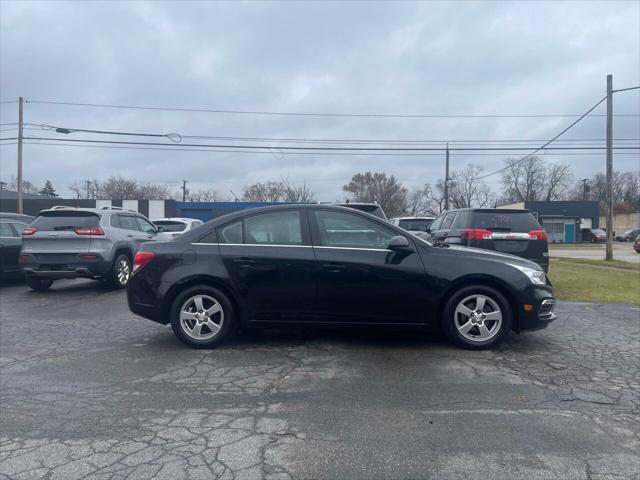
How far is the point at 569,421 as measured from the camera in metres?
3.67

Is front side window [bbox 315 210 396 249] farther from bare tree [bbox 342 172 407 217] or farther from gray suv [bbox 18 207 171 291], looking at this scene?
bare tree [bbox 342 172 407 217]

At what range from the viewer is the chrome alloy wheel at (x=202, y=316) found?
18.1ft

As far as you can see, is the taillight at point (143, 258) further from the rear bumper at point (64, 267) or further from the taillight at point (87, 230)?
Answer: the taillight at point (87, 230)

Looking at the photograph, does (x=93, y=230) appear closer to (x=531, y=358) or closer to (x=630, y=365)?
(x=531, y=358)

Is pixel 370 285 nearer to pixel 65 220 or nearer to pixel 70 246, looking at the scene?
pixel 70 246

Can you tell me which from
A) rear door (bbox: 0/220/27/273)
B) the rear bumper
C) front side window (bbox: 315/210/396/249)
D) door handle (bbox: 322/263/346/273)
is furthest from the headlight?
rear door (bbox: 0/220/27/273)

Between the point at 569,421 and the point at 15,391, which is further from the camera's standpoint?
the point at 15,391

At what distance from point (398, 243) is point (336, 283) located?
81 cm

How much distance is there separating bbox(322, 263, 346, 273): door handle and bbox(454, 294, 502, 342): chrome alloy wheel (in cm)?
134

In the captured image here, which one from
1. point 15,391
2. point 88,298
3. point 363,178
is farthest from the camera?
point 363,178

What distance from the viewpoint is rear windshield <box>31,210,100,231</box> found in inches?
378

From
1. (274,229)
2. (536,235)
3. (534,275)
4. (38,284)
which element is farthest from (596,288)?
(38,284)

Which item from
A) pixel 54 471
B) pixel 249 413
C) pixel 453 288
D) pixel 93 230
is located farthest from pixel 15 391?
pixel 93 230

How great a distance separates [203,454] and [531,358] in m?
3.66
